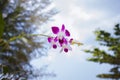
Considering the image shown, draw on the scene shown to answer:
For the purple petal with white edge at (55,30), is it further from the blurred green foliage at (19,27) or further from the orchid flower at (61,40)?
the blurred green foliage at (19,27)

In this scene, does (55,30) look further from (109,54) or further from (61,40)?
(109,54)

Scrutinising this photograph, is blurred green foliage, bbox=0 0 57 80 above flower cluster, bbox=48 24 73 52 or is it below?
above

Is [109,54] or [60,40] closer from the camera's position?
[60,40]

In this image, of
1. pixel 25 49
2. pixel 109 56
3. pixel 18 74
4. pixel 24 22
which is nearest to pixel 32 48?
pixel 25 49

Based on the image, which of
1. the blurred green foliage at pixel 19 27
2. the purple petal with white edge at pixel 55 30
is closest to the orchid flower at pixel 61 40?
the purple petal with white edge at pixel 55 30

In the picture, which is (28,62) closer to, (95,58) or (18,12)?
(18,12)

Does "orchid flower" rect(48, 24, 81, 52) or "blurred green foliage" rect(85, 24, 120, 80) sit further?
"blurred green foliage" rect(85, 24, 120, 80)

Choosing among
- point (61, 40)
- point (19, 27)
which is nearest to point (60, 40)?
point (61, 40)

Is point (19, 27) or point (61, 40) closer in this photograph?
point (61, 40)

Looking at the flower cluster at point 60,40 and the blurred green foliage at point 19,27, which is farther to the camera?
the blurred green foliage at point 19,27

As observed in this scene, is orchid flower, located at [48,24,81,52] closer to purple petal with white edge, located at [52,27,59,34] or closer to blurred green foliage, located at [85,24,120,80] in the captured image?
purple petal with white edge, located at [52,27,59,34]

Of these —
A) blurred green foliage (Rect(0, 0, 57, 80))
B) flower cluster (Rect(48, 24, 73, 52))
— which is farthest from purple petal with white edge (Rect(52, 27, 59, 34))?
blurred green foliage (Rect(0, 0, 57, 80))

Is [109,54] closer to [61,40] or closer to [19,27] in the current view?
[19,27]

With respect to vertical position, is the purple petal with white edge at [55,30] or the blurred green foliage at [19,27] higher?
the blurred green foliage at [19,27]
